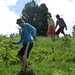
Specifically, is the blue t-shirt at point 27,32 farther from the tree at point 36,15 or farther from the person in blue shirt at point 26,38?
the tree at point 36,15

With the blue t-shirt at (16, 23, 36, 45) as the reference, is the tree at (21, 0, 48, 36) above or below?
above

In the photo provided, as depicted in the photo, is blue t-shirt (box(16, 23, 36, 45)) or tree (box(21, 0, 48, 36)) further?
tree (box(21, 0, 48, 36))

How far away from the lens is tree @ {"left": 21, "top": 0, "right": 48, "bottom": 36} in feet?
230

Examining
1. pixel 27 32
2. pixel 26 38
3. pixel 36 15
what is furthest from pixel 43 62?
pixel 36 15

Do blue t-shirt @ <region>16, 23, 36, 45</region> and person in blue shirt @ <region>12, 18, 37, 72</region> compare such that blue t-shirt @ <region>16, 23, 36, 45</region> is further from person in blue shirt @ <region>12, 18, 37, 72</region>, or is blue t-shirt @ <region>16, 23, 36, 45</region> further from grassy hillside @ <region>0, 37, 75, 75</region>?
grassy hillside @ <region>0, 37, 75, 75</region>

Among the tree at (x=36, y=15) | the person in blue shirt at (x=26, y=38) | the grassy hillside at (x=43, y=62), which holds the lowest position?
the grassy hillside at (x=43, y=62)

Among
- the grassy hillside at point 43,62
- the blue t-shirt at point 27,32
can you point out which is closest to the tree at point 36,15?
the grassy hillside at point 43,62

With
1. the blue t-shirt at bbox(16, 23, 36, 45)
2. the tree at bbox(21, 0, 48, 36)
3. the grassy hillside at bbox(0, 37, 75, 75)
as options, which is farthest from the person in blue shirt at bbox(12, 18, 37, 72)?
the tree at bbox(21, 0, 48, 36)

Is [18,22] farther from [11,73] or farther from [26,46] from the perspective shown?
[11,73]

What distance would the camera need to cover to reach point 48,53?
52.1 ft

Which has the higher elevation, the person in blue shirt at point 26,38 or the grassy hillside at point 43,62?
the person in blue shirt at point 26,38

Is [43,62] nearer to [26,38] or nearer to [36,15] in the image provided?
[26,38]

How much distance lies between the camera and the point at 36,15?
246 feet

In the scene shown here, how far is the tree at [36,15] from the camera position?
70.2 metres
